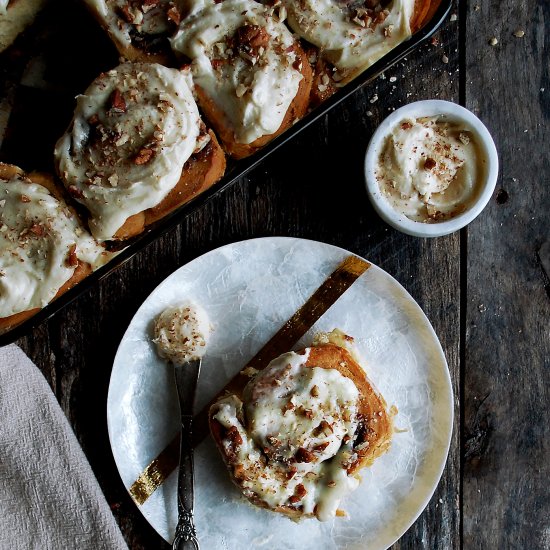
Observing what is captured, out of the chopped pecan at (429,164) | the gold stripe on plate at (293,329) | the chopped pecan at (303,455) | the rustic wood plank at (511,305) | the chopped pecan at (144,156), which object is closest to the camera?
the chopped pecan at (144,156)

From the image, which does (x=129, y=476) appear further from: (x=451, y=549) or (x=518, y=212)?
(x=518, y=212)

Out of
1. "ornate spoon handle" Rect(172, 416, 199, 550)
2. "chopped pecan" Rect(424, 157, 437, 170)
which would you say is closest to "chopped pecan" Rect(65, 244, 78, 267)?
"ornate spoon handle" Rect(172, 416, 199, 550)

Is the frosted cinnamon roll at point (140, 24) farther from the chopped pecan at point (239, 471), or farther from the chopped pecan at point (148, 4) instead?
the chopped pecan at point (239, 471)

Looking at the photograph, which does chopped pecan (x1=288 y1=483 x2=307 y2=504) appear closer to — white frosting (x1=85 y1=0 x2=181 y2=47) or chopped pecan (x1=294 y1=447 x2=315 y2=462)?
chopped pecan (x1=294 y1=447 x2=315 y2=462)

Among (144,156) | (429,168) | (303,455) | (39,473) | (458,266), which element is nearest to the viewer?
(144,156)

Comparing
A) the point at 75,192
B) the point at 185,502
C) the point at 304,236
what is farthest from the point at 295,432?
the point at 75,192

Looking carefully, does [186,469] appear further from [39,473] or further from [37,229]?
[37,229]

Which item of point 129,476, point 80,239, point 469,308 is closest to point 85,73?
point 80,239

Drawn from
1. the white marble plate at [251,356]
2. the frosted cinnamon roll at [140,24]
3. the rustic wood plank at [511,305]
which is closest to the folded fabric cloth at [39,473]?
the white marble plate at [251,356]
